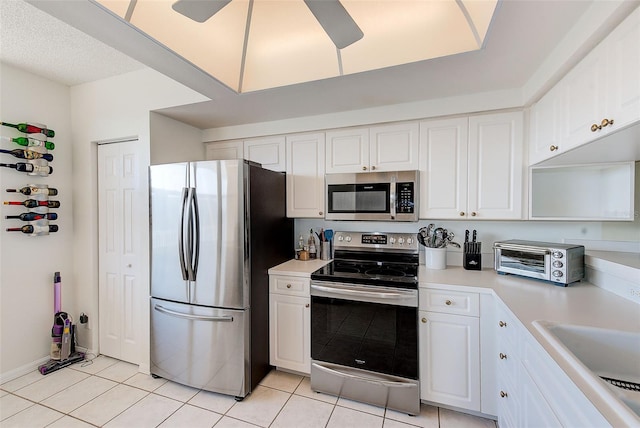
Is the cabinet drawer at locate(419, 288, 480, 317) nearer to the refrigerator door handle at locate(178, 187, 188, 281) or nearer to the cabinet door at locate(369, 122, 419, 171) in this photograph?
the cabinet door at locate(369, 122, 419, 171)

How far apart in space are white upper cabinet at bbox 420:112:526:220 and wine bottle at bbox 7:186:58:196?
334cm

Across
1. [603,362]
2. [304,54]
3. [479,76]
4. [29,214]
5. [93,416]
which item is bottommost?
[93,416]

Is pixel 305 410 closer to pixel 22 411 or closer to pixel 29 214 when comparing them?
pixel 22 411

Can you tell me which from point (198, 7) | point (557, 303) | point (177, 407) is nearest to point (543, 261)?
point (557, 303)

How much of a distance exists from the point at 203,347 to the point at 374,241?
1.69 meters

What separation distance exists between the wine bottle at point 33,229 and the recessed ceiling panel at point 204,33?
7.03ft

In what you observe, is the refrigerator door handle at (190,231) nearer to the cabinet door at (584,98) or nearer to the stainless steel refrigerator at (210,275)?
the stainless steel refrigerator at (210,275)

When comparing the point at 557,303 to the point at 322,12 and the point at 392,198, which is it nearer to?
the point at 392,198

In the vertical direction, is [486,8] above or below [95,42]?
below

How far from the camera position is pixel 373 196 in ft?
7.77

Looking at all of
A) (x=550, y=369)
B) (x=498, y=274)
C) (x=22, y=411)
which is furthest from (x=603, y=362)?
(x=22, y=411)

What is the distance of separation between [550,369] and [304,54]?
209cm

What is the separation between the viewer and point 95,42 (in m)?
1.98

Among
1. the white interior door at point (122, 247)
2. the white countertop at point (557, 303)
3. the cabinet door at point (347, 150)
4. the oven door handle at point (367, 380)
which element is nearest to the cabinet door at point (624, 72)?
the white countertop at point (557, 303)
